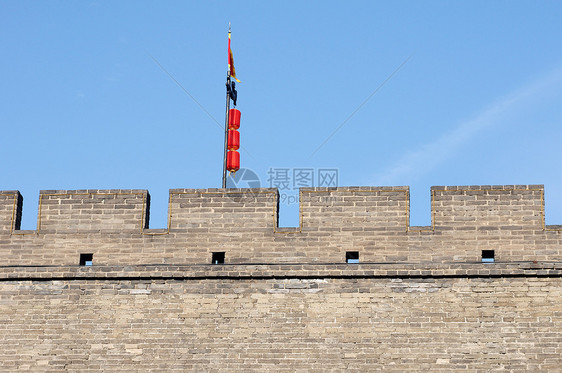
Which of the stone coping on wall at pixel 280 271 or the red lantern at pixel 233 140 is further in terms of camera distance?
the red lantern at pixel 233 140

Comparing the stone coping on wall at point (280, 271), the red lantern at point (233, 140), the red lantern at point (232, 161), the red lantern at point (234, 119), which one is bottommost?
the stone coping on wall at point (280, 271)

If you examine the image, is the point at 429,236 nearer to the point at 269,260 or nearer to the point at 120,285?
the point at 269,260

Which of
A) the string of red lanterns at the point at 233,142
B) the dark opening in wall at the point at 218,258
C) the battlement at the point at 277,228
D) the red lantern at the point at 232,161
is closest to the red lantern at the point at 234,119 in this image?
the string of red lanterns at the point at 233,142

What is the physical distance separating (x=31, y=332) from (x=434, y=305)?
677 centimetres

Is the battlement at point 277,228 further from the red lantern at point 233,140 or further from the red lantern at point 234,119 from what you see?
the red lantern at point 234,119

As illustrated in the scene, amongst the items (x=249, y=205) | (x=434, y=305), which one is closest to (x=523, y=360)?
(x=434, y=305)

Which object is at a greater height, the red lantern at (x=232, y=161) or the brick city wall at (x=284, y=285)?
the red lantern at (x=232, y=161)

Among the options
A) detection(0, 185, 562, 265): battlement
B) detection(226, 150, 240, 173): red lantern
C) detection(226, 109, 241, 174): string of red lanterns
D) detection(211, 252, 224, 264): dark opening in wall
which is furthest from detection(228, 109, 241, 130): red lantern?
detection(211, 252, 224, 264): dark opening in wall

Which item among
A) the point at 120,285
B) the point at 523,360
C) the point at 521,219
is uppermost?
the point at 521,219

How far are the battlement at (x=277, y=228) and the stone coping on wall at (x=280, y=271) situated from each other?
18cm

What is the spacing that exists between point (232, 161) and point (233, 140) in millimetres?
598

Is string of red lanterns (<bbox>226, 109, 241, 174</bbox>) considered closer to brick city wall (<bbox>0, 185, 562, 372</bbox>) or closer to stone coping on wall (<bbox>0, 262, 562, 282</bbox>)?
brick city wall (<bbox>0, 185, 562, 372</bbox>)

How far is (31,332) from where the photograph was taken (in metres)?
16.8

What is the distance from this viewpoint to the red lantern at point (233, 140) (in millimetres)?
23188
